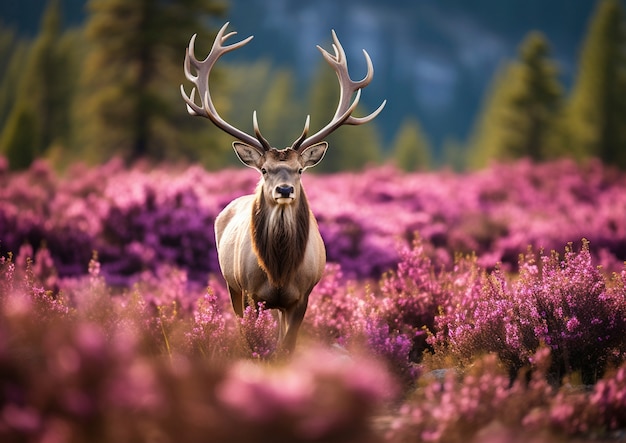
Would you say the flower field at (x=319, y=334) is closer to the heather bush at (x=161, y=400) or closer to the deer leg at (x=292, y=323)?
the heather bush at (x=161, y=400)

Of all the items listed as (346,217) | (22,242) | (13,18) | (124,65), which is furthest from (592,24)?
(13,18)

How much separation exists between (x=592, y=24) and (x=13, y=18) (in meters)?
159

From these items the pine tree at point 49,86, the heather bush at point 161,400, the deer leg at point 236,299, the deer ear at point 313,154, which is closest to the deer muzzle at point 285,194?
the deer ear at point 313,154

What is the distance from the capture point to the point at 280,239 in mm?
5105

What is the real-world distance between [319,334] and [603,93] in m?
30.0

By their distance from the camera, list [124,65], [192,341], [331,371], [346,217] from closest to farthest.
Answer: [331,371]
[192,341]
[346,217]
[124,65]

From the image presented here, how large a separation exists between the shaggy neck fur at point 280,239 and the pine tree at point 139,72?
15.6 meters

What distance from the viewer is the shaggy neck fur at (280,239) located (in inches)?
201

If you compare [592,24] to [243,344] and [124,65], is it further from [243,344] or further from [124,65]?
[243,344]

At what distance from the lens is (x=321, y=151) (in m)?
5.51

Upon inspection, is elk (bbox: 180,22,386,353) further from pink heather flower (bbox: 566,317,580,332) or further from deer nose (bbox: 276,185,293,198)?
pink heather flower (bbox: 566,317,580,332)

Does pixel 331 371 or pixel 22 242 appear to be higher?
pixel 22 242

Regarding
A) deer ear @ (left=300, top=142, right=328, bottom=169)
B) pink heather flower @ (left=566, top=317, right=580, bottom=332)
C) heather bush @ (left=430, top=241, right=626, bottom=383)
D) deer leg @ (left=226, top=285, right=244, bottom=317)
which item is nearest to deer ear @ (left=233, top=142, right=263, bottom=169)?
deer ear @ (left=300, top=142, right=328, bottom=169)

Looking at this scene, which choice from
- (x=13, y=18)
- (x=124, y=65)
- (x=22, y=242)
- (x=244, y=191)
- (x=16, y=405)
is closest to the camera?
(x=16, y=405)
